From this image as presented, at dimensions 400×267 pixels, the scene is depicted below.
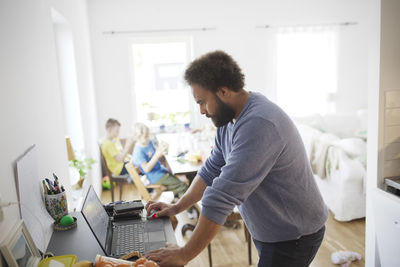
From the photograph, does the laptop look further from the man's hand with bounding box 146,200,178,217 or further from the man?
the man

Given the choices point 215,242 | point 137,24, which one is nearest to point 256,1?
point 137,24

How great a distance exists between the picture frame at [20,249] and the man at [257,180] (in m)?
0.39

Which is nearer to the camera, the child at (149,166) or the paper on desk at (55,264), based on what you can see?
the paper on desk at (55,264)

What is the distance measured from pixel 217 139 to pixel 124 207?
0.51m

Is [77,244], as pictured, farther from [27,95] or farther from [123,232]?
[27,95]

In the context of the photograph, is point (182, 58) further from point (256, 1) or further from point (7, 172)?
point (7, 172)

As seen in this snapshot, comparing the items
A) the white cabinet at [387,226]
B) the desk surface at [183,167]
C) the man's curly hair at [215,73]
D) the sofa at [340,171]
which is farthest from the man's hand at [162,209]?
the sofa at [340,171]

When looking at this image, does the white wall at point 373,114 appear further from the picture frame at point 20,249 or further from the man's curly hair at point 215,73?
the picture frame at point 20,249

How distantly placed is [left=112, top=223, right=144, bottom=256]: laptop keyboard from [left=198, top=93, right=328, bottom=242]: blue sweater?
1.06 ft

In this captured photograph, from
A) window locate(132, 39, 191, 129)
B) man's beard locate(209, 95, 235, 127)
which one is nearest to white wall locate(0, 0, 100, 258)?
man's beard locate(209, 95, 235, 127)

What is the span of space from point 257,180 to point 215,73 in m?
0.39

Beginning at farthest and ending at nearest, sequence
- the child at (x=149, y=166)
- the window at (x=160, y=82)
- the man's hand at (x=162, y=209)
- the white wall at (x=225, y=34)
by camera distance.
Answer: the window at (x=160, y=82), the white wall at (x=225, y=34), the child at (x=149, y=166), the man's hand at (x=162, y=209)

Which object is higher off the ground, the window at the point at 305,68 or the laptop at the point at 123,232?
the window at the point at 305,68

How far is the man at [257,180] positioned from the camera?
1100 millimetres
